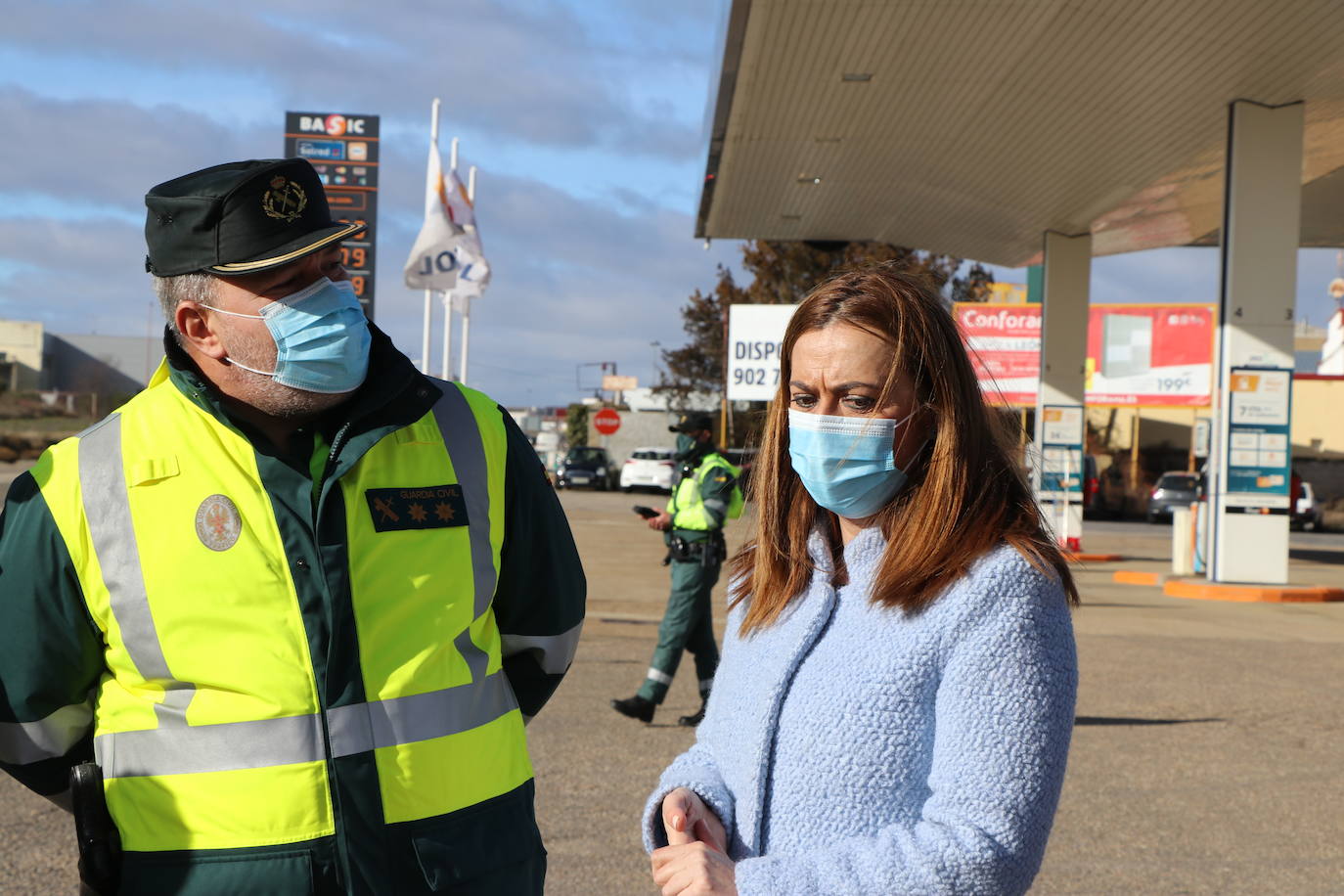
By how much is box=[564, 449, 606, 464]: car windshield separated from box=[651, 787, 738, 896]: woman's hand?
43.9 meters

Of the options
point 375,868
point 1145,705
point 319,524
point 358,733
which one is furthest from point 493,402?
point 1145,705

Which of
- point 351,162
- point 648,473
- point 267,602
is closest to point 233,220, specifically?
point 267,602

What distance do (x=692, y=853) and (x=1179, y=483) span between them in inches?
1433

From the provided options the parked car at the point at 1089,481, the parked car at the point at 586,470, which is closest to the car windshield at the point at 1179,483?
the parked car at the point at 1089,481

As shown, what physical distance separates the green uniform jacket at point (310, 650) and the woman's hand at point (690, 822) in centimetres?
55

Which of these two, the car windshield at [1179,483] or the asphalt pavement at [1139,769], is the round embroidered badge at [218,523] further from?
the car windshield at [1179,483]

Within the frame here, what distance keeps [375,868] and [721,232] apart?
22982 millimetres

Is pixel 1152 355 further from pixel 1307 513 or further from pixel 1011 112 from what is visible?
pixel 1011 112

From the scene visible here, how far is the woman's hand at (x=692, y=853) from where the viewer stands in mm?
1944

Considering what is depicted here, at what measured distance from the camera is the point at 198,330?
110 inches

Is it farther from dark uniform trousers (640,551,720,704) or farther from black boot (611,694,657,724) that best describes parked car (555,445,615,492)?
black boot (611,694,657,724)

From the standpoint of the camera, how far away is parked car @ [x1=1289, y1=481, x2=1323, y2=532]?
34906 mm

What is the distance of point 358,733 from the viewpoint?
2412 mm

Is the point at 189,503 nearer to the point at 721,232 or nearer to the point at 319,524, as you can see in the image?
the point at 319,524
